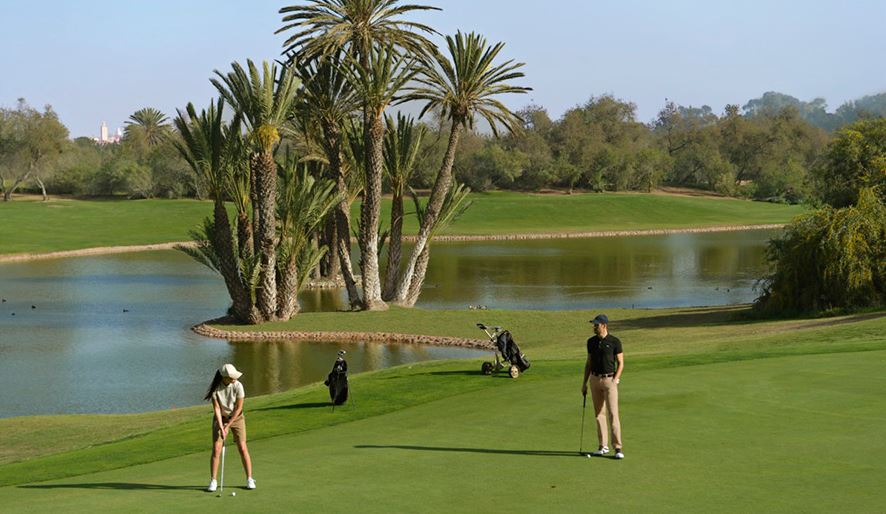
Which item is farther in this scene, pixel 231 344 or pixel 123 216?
pixel 123 216

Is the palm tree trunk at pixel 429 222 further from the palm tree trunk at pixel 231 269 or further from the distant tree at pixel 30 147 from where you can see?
the distant tree at pixel 30 147

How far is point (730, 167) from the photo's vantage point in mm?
168875

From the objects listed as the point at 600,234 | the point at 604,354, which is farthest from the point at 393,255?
the point at 600,234

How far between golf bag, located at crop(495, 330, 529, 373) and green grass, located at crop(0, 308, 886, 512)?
385mm

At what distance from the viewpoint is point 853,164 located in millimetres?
47531

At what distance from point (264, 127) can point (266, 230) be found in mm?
4563

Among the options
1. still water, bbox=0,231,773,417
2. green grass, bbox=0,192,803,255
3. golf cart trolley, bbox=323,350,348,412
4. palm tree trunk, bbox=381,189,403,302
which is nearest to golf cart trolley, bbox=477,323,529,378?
golf cart trolley, bbox=323,350,348,412

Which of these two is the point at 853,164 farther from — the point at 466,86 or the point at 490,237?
the point at 490,237

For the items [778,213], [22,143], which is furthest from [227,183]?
[778,213]

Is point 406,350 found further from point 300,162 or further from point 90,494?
A: point 90,494

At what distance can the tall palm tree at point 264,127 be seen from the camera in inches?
1668

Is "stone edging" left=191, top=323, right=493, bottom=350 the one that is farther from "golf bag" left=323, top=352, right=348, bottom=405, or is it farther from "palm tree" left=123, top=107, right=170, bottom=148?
"palm tree" left=123, top=107, right=170, bottom=148

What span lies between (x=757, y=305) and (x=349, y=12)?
21.7 metres

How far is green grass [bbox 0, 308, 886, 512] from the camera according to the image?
12258 mm
